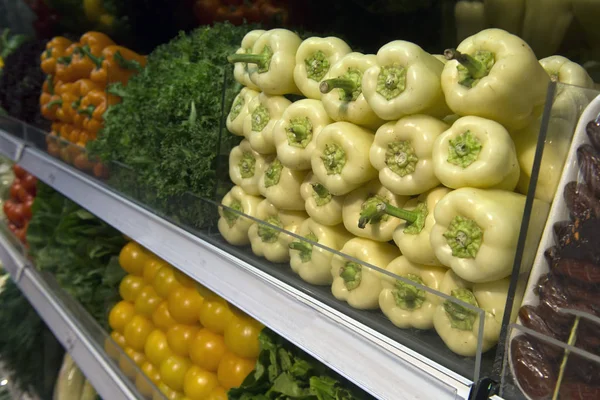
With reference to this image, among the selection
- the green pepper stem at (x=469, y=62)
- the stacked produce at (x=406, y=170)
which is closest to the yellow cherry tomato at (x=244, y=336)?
the stacked produce at (x=406, y=170)

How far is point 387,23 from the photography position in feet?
4.10

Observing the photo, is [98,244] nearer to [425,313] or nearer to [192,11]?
[192,11]

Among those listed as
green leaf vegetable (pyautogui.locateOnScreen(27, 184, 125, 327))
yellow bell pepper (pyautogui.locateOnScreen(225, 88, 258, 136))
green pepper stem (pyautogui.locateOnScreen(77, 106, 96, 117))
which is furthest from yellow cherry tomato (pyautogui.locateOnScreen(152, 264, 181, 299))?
green pepper stem (pyautogui.locateOnScreen(77, 106, 96, 117))

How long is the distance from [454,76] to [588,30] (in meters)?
0.39

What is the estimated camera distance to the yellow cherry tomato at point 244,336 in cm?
120

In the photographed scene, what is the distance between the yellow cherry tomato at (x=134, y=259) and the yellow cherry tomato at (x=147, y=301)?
82mm

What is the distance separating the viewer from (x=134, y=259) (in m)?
1.63

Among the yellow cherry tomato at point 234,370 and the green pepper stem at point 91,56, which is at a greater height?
the green pepper stem at point 91,56

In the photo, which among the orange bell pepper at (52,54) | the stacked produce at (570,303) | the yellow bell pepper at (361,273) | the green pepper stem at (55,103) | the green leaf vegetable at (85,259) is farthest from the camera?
the orange bell pepper at (52,54)

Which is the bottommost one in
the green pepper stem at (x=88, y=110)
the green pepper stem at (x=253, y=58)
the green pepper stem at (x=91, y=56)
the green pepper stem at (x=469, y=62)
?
the green pepper stem at (x=88, y=110)

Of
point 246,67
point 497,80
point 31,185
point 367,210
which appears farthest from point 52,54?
point 497,80

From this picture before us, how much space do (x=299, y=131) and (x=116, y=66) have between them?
1.32 metres

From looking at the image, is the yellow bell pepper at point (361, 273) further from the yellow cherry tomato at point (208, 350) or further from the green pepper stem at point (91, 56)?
the green pepper stem at point (91, 56)

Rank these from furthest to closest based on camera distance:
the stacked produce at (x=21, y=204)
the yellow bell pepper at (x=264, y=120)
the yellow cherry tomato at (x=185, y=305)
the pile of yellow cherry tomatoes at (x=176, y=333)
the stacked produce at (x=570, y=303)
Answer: the stacked produce at (x=21, y=204), the yellow cherry tomato at (x=185, y=305), the pile of yellow cherry tomatoes at (x=176, y=333), the yellow bell pepper at (x=264, y=120), the stacked produce at (x=570, y=303)
